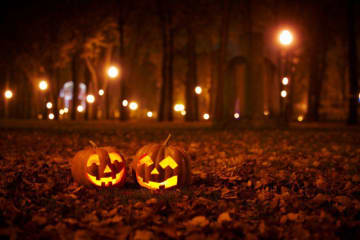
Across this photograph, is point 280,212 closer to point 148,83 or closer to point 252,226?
point 252,226

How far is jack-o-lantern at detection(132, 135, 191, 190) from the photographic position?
4832mm

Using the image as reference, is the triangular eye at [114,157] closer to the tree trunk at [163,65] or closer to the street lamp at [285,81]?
the street lamp at [285,81]

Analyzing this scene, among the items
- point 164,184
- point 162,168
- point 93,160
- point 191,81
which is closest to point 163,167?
point 162,168

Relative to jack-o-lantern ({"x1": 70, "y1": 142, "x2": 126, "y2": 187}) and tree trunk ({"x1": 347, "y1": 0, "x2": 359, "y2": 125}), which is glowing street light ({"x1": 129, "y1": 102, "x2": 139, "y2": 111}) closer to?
tree trunk ({"x1": 347, "y1": 0, "x2": 359, "y2": 125})

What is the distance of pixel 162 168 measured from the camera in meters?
4.83

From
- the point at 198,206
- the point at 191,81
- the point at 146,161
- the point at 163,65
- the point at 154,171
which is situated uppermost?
the point at 163,65

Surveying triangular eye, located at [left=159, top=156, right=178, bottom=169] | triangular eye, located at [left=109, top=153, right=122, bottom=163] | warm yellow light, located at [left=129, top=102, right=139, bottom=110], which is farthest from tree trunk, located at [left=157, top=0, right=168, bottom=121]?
warm yellow light, located at [left=129, top=102, right=139, bottom=110]

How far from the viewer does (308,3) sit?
2702 centimetres

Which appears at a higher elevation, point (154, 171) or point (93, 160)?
point (93, 160)

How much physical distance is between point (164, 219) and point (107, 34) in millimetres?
31873

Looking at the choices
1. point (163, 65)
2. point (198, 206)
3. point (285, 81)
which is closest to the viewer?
point (198, 206)

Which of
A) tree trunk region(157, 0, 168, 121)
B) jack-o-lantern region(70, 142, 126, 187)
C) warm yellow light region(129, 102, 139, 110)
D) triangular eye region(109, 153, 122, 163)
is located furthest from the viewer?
warm yellow light region(129, 102, 139, 110)

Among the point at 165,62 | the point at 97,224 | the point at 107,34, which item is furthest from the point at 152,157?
the point at 107,34

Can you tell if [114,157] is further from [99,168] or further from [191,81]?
[191,81]
